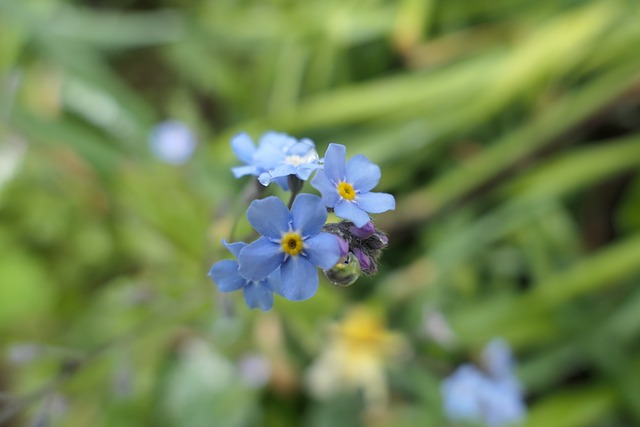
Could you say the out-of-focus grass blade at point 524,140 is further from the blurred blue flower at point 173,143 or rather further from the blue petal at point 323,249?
the blue petal at point 323,249

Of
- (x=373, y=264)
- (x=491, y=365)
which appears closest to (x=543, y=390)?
(x=491, y=365)

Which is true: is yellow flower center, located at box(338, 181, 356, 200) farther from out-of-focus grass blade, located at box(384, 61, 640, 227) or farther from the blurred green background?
out-of-focus grass blade, located at box(384, 61, 640, 227)

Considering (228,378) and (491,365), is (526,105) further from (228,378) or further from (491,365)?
(228,378)

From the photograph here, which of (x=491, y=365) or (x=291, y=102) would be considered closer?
(x=491, y=365)

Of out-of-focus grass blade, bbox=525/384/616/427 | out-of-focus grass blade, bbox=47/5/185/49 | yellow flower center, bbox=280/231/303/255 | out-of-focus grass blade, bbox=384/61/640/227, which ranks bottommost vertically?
yellow flower center, bbox=280/231/303/255

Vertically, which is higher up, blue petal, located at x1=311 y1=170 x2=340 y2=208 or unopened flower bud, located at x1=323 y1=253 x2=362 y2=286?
blue petal, located at x1=311 y1=170 x2=340 y2=208

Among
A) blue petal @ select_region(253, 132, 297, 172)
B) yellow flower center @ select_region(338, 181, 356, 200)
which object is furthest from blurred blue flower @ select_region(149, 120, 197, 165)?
yellow flower center @ select_region(338, 181, 356, 200)
